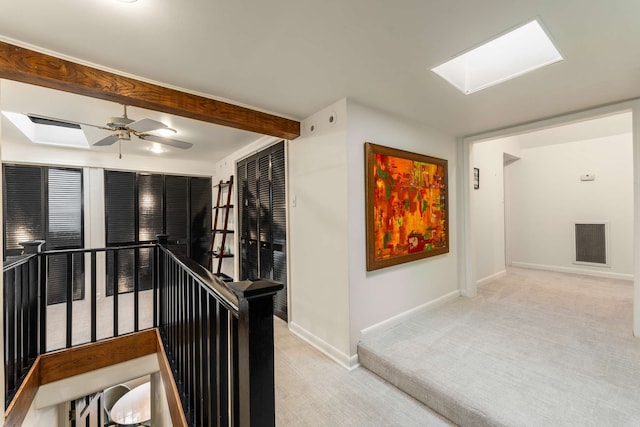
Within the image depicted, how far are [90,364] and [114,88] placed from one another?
2.59 meters

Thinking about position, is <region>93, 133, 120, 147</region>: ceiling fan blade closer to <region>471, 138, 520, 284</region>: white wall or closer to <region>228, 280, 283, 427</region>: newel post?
<region>228, 280, 283, 427</region>: newel post

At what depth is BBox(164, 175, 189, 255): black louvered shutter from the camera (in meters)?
5.13

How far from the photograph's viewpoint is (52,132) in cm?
385

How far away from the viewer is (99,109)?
2588 millimetres

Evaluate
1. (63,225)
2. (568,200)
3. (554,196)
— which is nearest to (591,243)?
(568,200)

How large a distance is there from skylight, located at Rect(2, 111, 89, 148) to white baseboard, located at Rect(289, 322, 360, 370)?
3.87 meters

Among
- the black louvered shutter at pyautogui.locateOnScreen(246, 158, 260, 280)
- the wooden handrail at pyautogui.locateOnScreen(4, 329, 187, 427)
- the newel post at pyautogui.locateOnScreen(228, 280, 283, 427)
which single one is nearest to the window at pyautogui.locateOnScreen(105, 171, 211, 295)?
the black louvered shutter at pyautogui.locateOnScreen(246, 158, 260, 280)

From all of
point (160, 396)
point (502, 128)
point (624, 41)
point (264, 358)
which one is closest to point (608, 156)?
point (502, 128)

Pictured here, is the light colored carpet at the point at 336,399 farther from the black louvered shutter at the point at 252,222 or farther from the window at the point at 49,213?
the window at the point at 49,213

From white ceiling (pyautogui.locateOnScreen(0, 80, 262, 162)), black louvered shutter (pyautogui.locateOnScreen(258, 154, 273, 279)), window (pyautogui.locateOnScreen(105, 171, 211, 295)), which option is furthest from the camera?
window (pyautogui.locateOnScreen(105, 171, 211, 295))

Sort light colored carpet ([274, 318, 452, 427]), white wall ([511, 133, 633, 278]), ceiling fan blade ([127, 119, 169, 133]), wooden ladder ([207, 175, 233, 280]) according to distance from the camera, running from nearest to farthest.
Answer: light colored carpet ([274, 318, 452, 427]) → ceiling fan blade ([127, 119, 169, 133]) → white wall ([511, 133, 633, 278]) → wooden ladder ([207, 175, 233, 280])

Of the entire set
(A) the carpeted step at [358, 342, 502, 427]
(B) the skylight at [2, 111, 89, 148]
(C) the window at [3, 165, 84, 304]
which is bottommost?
(A) the carpeted step at [358, 342, 502, 427]

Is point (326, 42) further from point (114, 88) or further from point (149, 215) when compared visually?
point (149, 215)

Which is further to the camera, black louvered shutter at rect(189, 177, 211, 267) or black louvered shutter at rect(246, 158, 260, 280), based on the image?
black louvered shutter at rect(189, 177, 211, 267)
